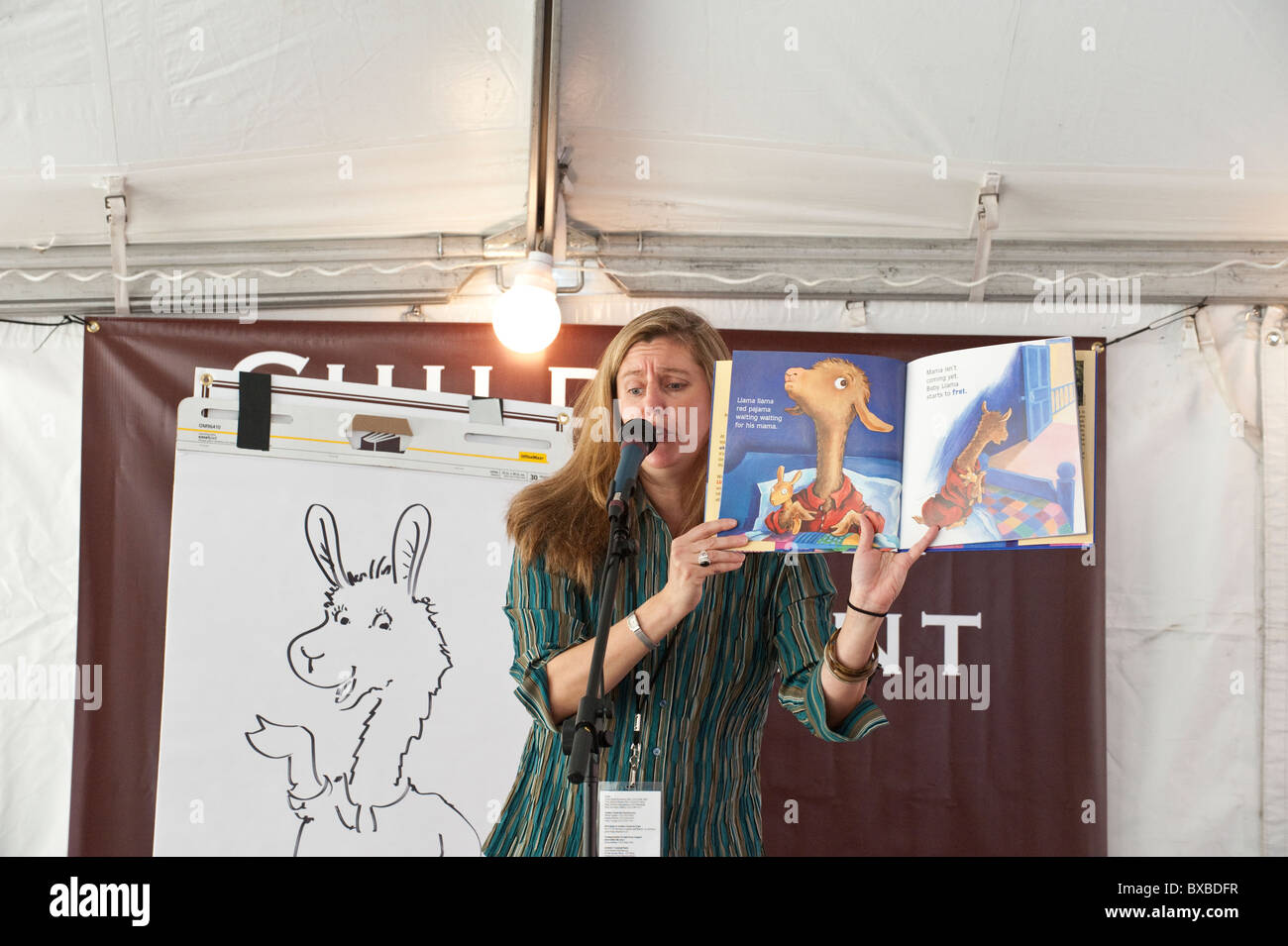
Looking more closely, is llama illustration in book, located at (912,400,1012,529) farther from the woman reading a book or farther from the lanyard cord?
the lanyard cord

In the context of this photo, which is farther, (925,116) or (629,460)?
(925,116)

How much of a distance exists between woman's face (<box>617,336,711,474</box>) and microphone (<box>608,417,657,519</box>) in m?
0.08

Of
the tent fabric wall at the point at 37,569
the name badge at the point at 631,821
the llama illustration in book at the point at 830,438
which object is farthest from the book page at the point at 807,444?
the tent fabric wall at the point at 37,569

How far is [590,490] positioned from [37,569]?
222 centimetres

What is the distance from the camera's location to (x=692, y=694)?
1.55 m

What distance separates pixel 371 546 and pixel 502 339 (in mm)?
747

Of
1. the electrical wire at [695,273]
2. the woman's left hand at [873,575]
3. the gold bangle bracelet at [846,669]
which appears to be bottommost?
the gold bangle bracelet at [846,669]

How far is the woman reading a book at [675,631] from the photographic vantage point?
1.44m

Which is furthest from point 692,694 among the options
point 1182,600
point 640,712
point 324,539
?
point 1182,600

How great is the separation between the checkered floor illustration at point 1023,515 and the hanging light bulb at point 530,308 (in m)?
1.72

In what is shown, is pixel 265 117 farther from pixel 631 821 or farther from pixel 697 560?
pixel 631 821

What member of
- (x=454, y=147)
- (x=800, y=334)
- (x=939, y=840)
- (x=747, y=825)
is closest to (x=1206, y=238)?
(x=800, y=334)

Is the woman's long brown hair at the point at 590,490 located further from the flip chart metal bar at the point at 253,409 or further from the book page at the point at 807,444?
the flip chart metal bar at the point at 253,409
